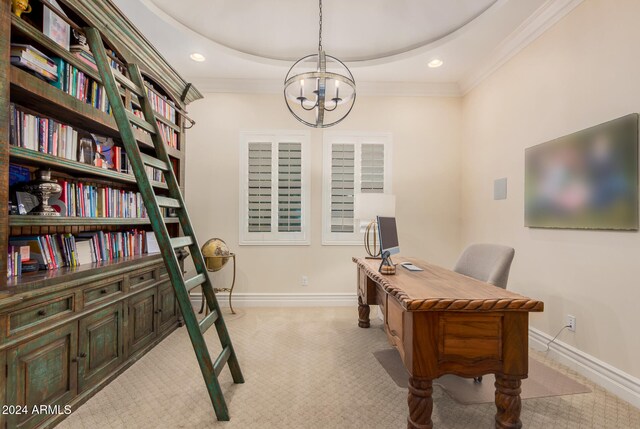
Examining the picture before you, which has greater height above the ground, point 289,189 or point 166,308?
point 289,189

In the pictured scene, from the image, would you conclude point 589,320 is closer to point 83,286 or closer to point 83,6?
point 83,286

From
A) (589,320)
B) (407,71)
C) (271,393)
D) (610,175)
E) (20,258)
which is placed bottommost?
(271,393)

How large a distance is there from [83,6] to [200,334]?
2.27 meters

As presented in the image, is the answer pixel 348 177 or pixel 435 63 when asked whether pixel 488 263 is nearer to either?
pixel 348 177

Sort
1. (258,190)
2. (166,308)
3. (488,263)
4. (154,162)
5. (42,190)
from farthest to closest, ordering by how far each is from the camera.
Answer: (258,190) → (166,308) → (488,263) → (154,162) → (42,190)

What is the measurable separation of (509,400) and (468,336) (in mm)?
416

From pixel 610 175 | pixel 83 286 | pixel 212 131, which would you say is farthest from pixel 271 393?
pixel 212 131

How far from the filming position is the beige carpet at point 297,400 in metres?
1.77

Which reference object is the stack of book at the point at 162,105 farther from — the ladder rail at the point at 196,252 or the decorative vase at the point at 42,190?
the decorative vase at the point at 42,190

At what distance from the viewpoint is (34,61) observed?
1.76 meters

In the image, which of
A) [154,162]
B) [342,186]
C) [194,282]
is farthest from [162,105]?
[342,186]

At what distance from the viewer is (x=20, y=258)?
5.82 feet

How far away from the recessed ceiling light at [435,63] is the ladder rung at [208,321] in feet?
11.5

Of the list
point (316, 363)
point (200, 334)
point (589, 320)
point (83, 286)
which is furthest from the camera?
point (316, 363)
